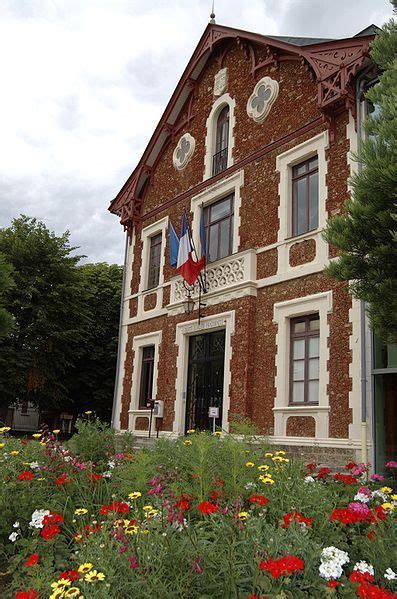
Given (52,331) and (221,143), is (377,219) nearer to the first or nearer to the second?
(221,143)

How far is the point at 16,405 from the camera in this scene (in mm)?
24734

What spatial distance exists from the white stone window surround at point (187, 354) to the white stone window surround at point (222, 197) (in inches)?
63.7

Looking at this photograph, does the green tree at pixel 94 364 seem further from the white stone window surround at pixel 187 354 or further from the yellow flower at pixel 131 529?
the yellow flower at pixel 131 529

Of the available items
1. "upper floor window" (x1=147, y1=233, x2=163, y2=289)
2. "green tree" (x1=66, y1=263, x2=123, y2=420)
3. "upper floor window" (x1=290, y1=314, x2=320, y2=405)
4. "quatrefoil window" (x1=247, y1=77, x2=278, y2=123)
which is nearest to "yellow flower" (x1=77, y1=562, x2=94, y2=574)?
"upper floor window" (x1=290, y1=314, x2=320, y2=405)

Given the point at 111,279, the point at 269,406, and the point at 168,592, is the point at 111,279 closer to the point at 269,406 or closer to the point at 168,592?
the point at 269,406

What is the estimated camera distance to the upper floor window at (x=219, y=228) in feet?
46.1

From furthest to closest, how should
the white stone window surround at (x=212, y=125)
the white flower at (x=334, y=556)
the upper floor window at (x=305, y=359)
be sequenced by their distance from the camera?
the white stone window surround at (x=212, y=125), the upper floor window at (x=305, y=359), the white flower at (x=334, y=556)

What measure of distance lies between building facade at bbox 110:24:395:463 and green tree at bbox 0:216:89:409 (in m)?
7.63

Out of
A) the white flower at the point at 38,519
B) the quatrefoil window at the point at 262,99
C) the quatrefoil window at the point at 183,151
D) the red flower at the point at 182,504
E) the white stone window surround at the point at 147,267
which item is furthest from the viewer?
the white stone window surround at the point at 147,267

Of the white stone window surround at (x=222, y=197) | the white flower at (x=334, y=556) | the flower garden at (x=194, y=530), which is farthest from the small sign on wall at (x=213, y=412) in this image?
the white flower at (x=334, y=556)

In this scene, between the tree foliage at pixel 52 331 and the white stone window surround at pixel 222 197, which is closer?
the white stone window surround at pixel 222 197

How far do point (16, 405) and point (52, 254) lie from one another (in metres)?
6.69

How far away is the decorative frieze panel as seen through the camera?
12.6 meters

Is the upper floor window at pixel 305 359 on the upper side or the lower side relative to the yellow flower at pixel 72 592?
upper
